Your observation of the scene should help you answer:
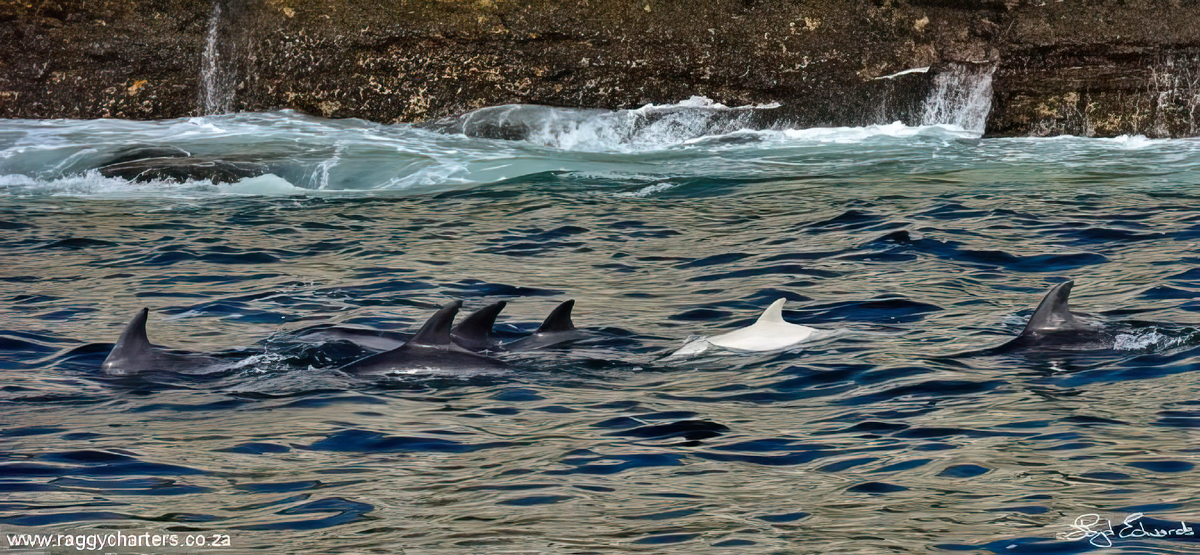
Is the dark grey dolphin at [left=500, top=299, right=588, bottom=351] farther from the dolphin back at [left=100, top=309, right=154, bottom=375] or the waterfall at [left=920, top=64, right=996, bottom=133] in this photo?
the waterfall at [left=920, top=64, right=996, bottom=133]

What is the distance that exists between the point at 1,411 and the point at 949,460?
3682 mm

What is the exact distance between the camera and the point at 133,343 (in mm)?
5988

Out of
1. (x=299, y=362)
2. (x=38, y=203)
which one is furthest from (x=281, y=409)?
(x=38, y=203)

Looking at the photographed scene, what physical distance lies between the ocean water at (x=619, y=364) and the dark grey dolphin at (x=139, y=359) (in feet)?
0.44

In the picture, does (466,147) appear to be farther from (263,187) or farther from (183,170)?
(183,170)

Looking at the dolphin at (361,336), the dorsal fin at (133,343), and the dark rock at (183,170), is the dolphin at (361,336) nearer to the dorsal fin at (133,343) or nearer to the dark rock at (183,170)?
the dorsal fin at (133,343)

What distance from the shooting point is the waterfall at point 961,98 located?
16.9 m

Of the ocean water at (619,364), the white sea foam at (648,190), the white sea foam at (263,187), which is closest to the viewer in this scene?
the ocean water at (619,364)

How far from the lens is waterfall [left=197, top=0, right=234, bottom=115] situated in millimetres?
16859
